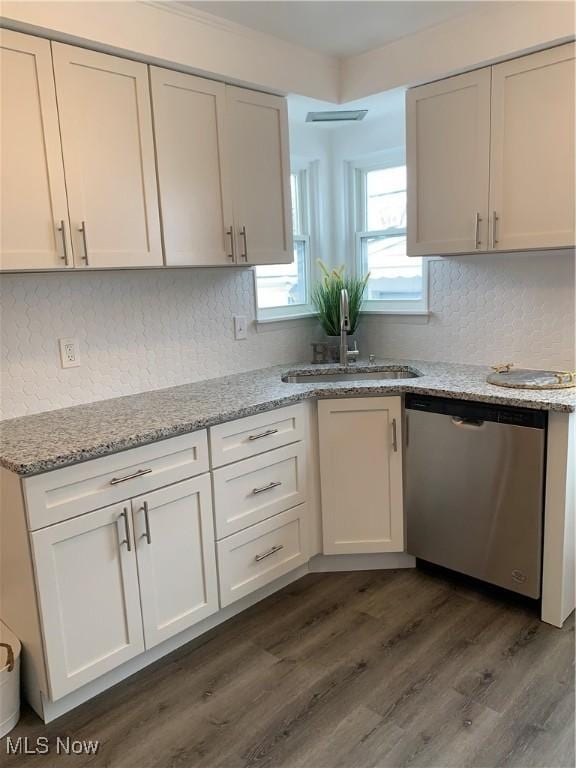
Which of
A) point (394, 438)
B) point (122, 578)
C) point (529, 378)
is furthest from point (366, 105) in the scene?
point (122, 578)

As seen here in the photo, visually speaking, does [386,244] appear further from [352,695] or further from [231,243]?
[352,695]

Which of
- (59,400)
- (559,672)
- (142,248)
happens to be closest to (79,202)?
(142,248)

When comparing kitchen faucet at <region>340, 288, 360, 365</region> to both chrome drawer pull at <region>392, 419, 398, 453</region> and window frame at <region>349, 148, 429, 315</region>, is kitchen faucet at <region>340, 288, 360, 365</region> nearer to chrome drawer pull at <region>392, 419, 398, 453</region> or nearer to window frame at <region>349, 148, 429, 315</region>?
window frame at <region>349, 148, 429, 315</region>

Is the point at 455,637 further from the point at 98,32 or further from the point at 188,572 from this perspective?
the point at 98,32

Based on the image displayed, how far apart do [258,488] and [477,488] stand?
0.90m

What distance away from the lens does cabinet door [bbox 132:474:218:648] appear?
2.05m

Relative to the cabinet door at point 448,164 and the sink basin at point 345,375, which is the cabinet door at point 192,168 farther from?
the cabinet door at point 448,164

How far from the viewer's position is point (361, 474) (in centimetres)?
267

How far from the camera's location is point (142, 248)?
232cm

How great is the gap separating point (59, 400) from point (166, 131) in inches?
45.6

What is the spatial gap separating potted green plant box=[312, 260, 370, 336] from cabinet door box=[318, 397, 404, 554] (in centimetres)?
79

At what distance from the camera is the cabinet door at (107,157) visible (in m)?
2.07

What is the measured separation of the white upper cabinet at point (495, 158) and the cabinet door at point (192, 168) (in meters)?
0.91

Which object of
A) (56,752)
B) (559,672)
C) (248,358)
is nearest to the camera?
(56,752)
